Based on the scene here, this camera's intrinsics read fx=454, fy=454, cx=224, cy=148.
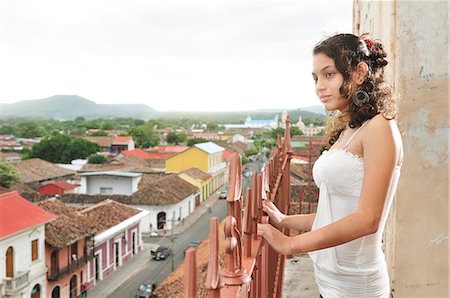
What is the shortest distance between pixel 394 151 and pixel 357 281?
0.47 metres

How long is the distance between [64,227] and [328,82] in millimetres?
15020

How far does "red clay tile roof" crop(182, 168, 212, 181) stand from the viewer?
30737mm

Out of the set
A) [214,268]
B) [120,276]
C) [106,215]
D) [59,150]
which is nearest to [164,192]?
[106,215]

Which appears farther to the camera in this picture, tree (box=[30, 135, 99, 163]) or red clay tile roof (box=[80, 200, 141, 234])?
tree (box=[30, 135, 99, 163])

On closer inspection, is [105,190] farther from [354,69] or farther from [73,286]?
[354,69]

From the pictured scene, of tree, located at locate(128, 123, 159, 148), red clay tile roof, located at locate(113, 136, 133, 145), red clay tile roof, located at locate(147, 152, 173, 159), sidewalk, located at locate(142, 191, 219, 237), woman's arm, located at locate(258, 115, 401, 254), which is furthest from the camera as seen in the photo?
tree, located at locate(128, 123, 159, 148)

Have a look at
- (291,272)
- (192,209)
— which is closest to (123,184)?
(192,209)

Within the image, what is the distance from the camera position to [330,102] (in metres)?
1.48

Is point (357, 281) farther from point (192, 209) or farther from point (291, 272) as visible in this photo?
point (192, 209)

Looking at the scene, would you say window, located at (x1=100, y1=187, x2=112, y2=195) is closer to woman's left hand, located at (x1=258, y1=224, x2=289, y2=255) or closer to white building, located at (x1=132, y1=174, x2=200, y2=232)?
white building, located at (x1=132, y1=174, x2=200, y2=232)

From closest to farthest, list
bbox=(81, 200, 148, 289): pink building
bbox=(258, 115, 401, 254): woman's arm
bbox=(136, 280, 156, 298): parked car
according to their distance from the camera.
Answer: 1. bbox=(258, 115, 401, 254): woman's arm
2. bbox=(136, 280, 156, 298): parked car
3. bbox=(81, 200, 148, 289): pink building

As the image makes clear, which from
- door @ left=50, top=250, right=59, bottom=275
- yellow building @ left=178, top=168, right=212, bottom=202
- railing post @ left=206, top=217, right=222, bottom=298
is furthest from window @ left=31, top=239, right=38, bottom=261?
yellow building @ left=178, top=168, right=212, bottom=202

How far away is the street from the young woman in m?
10.2

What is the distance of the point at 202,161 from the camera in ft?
113
